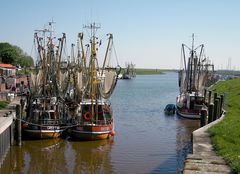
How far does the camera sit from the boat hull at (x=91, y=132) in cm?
3478

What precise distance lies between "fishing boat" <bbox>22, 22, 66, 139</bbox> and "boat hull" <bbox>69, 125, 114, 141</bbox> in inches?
71.3

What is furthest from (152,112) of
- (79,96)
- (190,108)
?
(79,96)

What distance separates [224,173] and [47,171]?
1403 centimetres

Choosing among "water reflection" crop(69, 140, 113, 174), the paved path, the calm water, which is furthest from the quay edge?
the paved path

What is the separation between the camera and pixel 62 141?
3541 cm

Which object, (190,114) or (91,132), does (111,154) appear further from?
(190,114)

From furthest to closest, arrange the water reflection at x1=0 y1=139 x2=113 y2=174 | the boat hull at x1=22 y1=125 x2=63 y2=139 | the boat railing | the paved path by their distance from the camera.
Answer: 1. the boat railing
2. the boat hull at x1=22 y1=125 x2=63 y2=139
3. the water reflection at x1=0 y1=139 x2=113 y2=174
4. the paved path

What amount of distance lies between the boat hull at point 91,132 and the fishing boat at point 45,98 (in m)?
1.81

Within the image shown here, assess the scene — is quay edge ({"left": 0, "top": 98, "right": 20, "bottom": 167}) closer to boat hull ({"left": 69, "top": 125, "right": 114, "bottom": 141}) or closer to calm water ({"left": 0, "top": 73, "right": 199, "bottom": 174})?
calm water ({"left": 0, "top": 73, "right": 199, "bottom": 174})

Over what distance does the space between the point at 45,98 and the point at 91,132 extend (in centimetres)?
599

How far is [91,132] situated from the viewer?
34750 mm


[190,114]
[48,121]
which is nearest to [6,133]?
[48,121]

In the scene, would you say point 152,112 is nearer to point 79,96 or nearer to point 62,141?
point 79,96

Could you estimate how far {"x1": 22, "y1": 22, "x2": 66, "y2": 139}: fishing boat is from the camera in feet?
114
